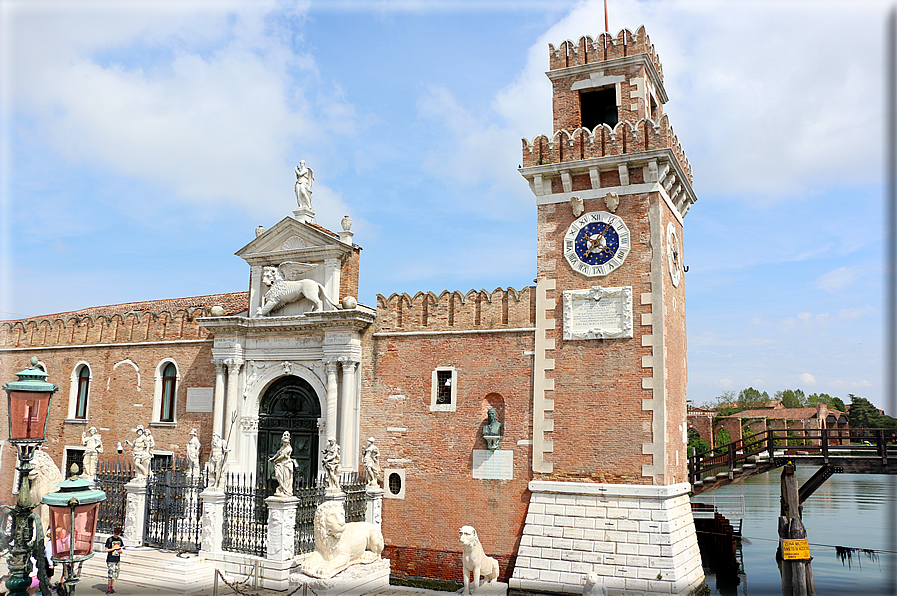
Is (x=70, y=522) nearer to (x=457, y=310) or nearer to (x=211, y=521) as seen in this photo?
(x=211, y=521)

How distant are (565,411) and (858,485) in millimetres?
46576

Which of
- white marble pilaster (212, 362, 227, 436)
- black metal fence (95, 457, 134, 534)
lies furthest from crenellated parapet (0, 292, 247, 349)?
black metal fence (95, 457, 134, 534)

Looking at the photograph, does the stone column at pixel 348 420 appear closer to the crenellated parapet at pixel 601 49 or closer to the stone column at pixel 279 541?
the stone column at pixel 279 541

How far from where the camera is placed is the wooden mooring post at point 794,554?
1320 cm

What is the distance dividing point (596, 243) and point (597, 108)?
4064mm

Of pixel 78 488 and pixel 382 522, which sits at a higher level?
pixel 78 488

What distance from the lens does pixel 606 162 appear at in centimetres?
1461

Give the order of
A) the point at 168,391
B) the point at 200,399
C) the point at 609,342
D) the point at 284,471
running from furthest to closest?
the point at 168,391, the point at 200,399, the point at 609,342, the point at 284,471

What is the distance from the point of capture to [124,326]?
21.1m

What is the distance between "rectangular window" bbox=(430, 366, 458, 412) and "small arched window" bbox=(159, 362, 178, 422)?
8622 mm

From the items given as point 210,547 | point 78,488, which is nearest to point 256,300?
point 210,547

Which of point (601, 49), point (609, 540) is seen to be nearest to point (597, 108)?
point (601, 49)

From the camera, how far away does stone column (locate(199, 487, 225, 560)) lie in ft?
46.8

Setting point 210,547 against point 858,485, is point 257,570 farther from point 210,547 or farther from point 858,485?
point 858,485
